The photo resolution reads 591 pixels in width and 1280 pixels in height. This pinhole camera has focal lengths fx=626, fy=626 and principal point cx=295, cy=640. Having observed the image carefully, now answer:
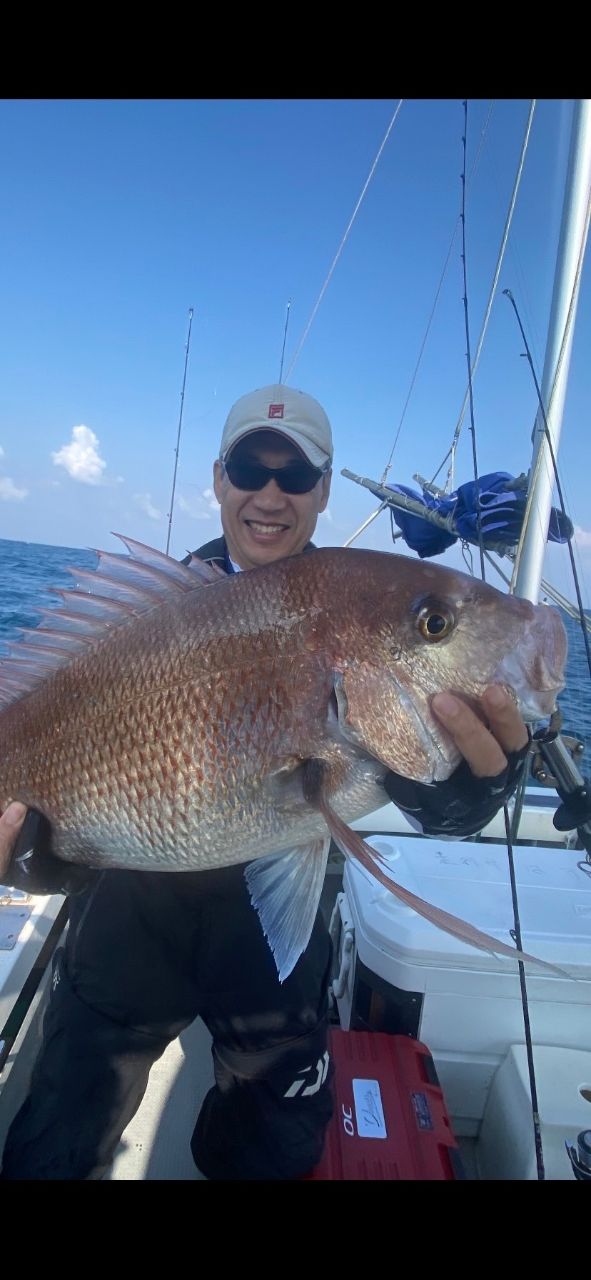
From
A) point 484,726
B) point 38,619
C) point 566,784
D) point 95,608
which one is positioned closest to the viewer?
point 484,726

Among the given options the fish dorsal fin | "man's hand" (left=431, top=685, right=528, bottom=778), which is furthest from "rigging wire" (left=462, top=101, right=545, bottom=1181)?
the fish dorsal fin

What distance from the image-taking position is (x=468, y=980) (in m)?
2.18

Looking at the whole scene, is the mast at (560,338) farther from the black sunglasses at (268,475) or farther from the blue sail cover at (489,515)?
the black sunglasses at (268,475)

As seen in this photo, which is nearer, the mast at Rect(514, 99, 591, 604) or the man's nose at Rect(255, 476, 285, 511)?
the man's nose at Rect(255, 476, 285, 511)

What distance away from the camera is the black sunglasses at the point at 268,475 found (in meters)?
2.36

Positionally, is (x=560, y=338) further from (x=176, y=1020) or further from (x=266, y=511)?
(x=176, y=1020)

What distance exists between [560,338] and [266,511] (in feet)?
8.02

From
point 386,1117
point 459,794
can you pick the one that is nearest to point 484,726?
point 459,794

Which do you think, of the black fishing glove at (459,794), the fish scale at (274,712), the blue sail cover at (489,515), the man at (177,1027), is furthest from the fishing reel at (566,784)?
the blue sail cover at (489,515)

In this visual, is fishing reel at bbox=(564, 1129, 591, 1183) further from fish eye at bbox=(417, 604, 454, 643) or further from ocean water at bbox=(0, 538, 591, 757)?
ocean water at bbox=(0, 538, 591, 757)

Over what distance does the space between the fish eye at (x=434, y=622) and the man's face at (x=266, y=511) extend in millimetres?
967

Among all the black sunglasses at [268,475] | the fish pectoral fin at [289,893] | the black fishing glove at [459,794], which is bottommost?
the fish pectoral fin at [289,893]

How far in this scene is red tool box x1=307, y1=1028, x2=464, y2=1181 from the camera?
1.86m

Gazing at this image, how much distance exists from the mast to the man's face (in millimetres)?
1626
